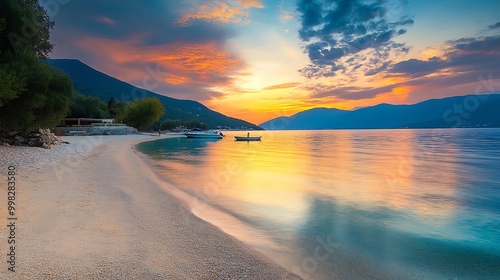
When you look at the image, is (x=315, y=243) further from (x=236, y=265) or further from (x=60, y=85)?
(x=60, y=85)

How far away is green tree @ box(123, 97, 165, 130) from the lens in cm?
9369

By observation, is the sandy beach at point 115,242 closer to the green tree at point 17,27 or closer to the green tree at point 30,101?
the green tree at point 30,101

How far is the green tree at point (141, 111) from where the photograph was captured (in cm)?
9369

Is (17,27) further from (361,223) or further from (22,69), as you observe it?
(361,223)

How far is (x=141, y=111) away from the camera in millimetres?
94562

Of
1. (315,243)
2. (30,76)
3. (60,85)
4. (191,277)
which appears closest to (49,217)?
(191,277)

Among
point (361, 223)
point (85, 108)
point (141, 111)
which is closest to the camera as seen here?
point (361, 223)

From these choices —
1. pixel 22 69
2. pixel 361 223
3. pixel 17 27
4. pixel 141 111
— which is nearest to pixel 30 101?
pixel 22 69

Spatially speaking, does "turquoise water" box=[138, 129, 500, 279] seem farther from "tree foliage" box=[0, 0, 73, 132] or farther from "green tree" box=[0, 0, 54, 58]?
"green tree" box=[0, 0, 54, 58]

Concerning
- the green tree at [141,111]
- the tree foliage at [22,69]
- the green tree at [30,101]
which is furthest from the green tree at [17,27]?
the green tree at [141,111]

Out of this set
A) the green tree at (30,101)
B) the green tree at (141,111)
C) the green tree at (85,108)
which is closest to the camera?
the green tree at (30,101)

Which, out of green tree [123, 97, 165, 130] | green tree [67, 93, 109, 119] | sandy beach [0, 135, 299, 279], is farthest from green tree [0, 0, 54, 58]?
green tree [123, 97, 165, 130]

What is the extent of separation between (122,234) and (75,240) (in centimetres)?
89

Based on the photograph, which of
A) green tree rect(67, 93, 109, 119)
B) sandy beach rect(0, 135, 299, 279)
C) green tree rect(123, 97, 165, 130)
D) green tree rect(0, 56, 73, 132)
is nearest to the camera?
sandy beach rect(0, 135, 299, 279)
